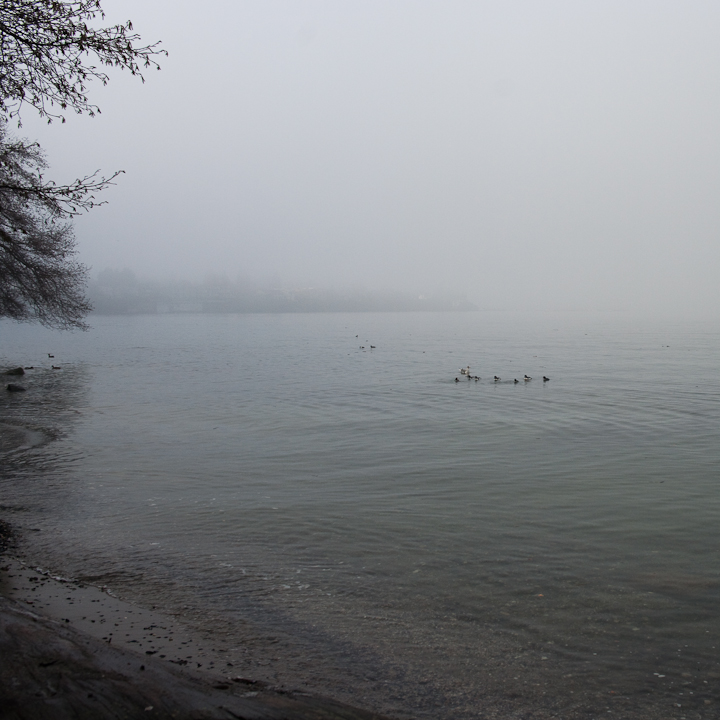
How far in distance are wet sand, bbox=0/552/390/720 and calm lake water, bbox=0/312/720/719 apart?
0.59 metres

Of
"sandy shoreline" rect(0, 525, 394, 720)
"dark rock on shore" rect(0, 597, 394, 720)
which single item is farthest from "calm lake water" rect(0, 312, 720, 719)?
"dark rock on shore" rect(0, 597, 394, 720)

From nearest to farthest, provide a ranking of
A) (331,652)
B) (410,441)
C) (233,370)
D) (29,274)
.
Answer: (331,652) < (410,441) < (29,274) < (233,370)

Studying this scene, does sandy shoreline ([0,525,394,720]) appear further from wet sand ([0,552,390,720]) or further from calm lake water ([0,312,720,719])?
calm lake water ([0,312,720,719])

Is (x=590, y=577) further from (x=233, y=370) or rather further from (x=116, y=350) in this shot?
(x=116, y=350)

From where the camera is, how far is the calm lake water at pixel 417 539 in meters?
6.34

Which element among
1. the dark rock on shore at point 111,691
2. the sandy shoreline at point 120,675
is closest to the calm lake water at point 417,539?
the sandy shoreline at point 120,675

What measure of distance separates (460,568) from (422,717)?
3.80 meters

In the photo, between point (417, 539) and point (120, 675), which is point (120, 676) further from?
point (417, 539)

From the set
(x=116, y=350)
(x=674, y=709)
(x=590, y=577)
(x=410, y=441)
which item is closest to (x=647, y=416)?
(x=410, y=441)

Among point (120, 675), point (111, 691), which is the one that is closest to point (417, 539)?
point (120, 675)

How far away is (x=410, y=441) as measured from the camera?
19.1 metres

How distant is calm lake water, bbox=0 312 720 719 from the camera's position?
6.34 metres

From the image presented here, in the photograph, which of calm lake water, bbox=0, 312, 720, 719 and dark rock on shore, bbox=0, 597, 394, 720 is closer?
dark rock on shore, bbox=0, 597, 394, 720

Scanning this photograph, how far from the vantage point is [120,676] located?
512 centimetres
